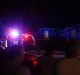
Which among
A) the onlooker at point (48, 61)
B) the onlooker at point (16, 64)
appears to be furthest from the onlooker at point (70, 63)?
the onlooker at point (48, 61)

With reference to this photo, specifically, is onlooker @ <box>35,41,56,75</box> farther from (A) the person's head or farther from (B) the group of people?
(A) the person's head

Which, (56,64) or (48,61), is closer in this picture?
(56,64)

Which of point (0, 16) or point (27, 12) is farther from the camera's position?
point (27, 12)

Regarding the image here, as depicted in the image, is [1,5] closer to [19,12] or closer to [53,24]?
[19,12]

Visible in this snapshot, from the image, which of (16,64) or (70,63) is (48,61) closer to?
(16,64)

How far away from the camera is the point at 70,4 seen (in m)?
60.7

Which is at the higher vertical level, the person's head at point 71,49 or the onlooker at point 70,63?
the person's head at point 71,49

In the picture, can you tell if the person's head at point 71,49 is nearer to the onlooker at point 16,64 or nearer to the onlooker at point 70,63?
the onlooker at point 70,63

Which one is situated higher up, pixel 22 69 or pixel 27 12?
pixel 27 12

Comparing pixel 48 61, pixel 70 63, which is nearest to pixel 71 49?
pixel 70 63

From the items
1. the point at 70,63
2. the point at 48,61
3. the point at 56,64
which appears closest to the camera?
the point at 70,63

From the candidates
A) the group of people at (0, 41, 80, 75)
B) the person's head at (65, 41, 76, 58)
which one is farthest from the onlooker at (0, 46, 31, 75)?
the person's head at (65, 41, 76, 58)

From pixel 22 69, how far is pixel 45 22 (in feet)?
173

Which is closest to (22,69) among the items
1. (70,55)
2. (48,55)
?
(70,55)
